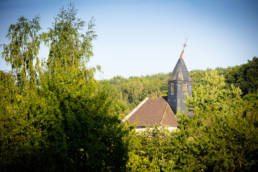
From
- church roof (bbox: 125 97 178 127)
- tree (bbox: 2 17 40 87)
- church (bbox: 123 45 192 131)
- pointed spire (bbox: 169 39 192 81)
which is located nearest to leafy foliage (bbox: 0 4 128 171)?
tree (bbox: 2 17 40 87)

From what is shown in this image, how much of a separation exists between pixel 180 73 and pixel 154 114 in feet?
20.8

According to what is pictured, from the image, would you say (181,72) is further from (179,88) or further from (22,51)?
(22,51)

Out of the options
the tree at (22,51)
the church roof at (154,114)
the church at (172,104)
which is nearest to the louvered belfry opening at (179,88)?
the church at (172,104)

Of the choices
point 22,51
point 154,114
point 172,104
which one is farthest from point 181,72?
point 22,51

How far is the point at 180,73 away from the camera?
97.4 ft

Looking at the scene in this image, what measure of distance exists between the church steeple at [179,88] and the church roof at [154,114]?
1.09 metres

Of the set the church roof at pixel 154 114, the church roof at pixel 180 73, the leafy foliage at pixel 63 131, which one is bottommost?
the church roof at pixel 154 114

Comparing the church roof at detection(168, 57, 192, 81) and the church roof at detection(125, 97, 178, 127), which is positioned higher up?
the church roof at detection(168, 57, 192, 81)

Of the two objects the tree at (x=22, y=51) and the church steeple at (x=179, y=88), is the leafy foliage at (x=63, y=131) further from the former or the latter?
the church steeple at (x=179, y=88)

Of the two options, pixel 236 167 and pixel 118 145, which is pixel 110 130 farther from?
pixel 236 167

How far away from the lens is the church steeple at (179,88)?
2903cm

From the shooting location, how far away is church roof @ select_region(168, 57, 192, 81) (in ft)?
96.8

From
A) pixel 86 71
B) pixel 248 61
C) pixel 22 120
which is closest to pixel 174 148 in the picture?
pixel 86 71

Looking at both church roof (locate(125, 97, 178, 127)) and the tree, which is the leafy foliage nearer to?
the tree
